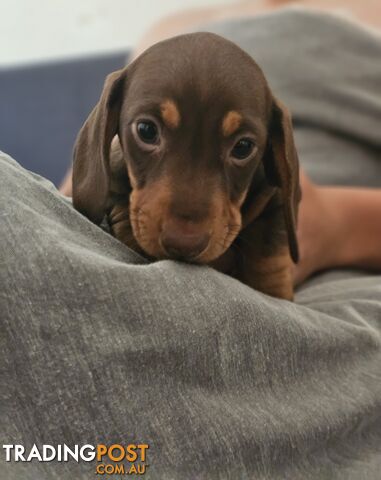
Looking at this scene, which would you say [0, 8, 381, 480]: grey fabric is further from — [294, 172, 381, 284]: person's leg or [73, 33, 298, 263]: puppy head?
[294, 172, 381, 284]: person's leg

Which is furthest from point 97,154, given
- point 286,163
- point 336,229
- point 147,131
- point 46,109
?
point 46,109

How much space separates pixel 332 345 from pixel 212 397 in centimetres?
27

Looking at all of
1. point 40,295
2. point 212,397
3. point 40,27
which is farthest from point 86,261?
point 40,27

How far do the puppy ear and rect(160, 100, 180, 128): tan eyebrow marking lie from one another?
0.28 metres

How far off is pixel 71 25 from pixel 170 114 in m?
2.83

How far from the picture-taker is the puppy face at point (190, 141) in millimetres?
1056

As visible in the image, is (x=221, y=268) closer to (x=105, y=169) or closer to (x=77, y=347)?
(x=105, y=169)

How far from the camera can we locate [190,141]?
111 cm

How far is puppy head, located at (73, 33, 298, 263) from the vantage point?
3.48 feet

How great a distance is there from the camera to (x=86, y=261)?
821 mm
